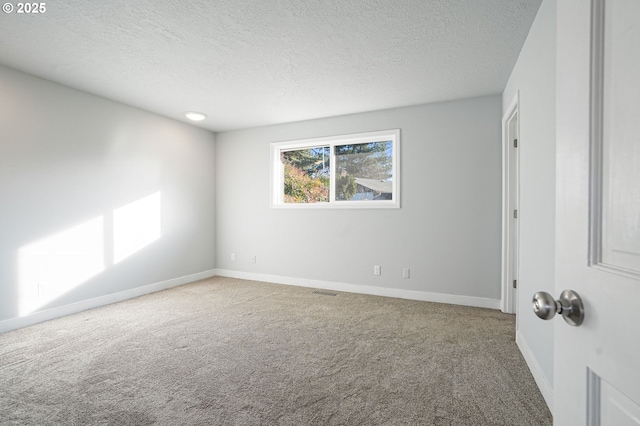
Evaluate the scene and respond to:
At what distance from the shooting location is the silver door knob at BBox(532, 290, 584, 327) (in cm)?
58

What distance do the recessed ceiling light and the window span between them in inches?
45.8

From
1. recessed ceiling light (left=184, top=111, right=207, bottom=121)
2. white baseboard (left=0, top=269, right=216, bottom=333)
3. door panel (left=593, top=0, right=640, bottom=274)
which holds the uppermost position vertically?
recessed ceiling light (left=184, top=111, right=207, bottom=121)

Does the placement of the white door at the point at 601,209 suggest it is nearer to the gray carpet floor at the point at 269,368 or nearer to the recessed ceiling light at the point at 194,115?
the gray carpet floor at the point at 269,368

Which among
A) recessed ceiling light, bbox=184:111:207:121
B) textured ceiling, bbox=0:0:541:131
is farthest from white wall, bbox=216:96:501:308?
→ recessed ceiling light, bbox=184:111:207:121

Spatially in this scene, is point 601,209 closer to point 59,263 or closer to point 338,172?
point 338,172

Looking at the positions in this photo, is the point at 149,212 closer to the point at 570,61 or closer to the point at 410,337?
the point at 410,337

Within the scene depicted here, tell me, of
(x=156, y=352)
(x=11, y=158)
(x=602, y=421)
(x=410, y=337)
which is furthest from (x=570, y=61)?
(x=11, y=158)

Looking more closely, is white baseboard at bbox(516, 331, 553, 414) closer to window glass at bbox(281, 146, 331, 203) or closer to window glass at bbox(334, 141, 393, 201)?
window glass at bbox(334, 141, 393, 201)

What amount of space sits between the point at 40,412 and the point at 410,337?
8.79ft

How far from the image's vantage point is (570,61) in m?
0.65

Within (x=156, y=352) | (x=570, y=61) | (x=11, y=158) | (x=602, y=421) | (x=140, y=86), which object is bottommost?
(x=156, y=352)

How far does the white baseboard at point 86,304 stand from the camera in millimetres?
3031

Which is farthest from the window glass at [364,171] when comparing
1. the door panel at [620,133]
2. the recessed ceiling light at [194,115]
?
the door panel at [620,133]

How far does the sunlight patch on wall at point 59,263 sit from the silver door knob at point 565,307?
4.27 m
